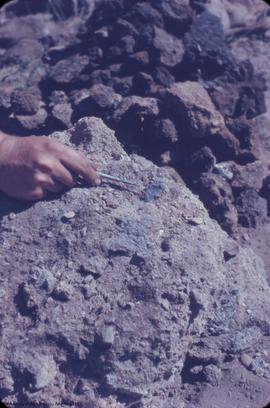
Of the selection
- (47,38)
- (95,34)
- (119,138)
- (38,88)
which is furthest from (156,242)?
(47,38)

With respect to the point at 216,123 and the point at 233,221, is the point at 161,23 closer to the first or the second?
the point at 216,123

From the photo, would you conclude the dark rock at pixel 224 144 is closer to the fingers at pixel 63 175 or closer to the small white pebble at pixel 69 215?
the fingers at pixel 63 175

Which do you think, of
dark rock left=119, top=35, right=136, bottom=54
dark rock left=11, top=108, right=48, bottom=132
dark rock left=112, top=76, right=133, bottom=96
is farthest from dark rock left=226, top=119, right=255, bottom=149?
dark rock left=11, top=108, right=48, bottom=132

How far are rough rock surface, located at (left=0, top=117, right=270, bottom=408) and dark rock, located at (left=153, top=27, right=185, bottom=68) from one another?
5.38 feet

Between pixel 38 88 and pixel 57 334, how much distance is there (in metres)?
3.04

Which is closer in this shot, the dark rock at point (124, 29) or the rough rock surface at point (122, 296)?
the rough rock surface at point (122, 296)

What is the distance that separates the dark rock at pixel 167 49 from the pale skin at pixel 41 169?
1.90m

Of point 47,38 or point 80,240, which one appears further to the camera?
point 47,38

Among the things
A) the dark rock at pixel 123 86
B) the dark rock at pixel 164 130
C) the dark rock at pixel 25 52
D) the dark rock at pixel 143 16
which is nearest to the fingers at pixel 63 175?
the dark rock at pixel 164 130

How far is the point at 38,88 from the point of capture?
4.81 m

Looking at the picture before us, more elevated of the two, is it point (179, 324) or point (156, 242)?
point (156, 242)

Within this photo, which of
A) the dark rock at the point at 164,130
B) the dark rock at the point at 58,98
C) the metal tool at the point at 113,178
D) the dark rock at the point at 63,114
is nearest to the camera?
the metal tool at the point at 113,178

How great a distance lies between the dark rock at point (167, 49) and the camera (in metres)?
4.60

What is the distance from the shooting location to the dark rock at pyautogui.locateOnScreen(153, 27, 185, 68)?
4.60 m
